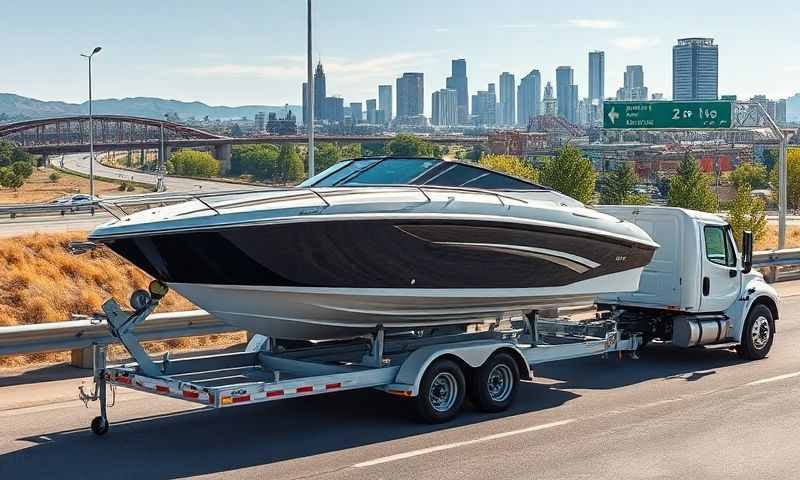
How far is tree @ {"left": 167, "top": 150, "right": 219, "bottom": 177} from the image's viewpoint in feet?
446

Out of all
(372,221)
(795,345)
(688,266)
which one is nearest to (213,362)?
(372,221)

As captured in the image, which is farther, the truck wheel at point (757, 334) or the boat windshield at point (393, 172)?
the truck wheel at point (757, 334)

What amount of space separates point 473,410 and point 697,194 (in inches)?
3335

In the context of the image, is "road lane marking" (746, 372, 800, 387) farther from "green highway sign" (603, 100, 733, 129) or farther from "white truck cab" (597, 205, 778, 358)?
"green highway sign" (603, 100, 733, 129)

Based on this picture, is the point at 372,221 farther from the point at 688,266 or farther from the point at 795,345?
the point at 795,345

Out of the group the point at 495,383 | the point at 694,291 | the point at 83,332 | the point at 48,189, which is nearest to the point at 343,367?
the point at 495,383

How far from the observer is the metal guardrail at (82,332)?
12.8 meters

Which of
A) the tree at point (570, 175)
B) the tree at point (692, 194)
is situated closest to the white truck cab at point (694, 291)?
the tree at point (692, 194)

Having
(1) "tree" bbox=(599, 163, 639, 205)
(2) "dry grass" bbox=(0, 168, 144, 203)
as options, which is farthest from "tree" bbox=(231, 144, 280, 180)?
(1) "tree" bbox=(599, 163, 639, 205)

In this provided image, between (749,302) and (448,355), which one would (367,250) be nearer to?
(448,355)

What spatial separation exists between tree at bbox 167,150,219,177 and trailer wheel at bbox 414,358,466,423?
125m

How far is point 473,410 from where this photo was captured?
11.8m

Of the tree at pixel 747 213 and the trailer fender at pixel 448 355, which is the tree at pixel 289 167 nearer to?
the tree at pixel 747 213

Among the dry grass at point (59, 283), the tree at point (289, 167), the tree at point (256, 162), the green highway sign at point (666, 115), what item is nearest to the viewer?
the dry grass at point (59, 283)
